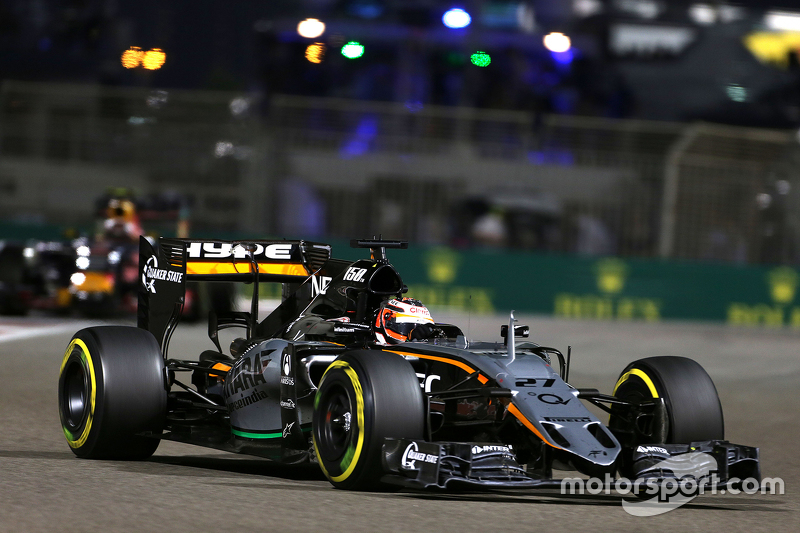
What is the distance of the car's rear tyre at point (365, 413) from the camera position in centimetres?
578

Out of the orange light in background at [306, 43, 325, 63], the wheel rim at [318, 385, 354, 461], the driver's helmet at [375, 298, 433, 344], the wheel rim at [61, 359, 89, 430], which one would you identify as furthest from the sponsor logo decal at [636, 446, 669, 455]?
the orange light in background at [306, 43, 325, 63]

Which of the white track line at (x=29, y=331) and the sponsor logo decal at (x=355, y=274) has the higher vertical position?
the sponsor logo decal at (x=355, y=274)

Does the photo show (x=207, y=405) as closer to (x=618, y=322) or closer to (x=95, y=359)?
(x=95, y=359)

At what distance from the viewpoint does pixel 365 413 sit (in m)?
5.80

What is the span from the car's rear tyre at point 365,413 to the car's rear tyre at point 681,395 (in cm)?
142

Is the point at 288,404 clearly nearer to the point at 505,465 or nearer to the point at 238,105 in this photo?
the point at 505,465

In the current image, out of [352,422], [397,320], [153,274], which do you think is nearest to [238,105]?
[153,274]

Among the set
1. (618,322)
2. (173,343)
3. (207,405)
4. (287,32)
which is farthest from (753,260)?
(207,405)

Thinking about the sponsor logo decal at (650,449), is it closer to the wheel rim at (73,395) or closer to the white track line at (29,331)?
the wheel rim at (73,395)

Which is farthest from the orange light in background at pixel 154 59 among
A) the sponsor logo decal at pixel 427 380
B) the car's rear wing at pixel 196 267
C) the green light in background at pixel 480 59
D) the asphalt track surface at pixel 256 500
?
the sponsor logo decal at pixel 427 380

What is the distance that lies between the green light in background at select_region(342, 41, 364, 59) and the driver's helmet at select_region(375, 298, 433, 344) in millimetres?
20231

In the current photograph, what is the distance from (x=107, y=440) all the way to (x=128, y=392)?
315 millimetres

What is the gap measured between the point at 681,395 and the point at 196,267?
3.53m

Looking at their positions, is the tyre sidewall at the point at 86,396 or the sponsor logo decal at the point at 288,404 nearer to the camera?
the sponsor logo decal at the point at 288,404
